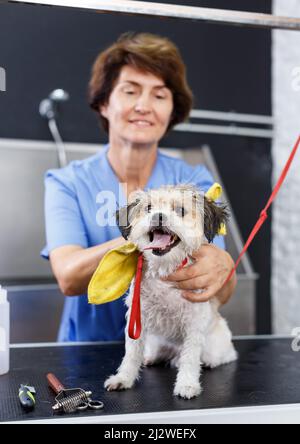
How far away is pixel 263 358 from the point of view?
3.90ft

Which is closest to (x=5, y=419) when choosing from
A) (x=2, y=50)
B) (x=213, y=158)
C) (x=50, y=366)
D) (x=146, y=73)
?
(x=50, y=366)

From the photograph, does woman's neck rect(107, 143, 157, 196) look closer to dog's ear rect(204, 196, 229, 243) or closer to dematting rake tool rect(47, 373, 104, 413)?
dog's ear rect(204, 196, 229, 243)

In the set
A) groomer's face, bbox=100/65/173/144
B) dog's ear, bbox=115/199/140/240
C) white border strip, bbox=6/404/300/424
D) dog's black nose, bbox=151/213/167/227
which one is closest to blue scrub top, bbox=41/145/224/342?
groomer's face, bbox=100/65/173/144

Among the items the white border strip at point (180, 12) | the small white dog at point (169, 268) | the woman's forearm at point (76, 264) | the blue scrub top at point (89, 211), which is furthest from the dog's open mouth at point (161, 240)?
the white border strip at point (180, 12)

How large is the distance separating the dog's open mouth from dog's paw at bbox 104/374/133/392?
0.24m

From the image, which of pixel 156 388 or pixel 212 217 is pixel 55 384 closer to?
pixel 156 388

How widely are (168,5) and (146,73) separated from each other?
310 millimetres

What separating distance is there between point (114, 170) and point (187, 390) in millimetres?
654

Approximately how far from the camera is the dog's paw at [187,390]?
2.94 feet

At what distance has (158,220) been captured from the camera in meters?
0.90

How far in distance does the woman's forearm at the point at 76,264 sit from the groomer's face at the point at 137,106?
0.33 metres

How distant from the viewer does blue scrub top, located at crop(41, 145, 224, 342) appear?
133cm

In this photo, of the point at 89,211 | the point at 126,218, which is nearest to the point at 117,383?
the point at 126,218
